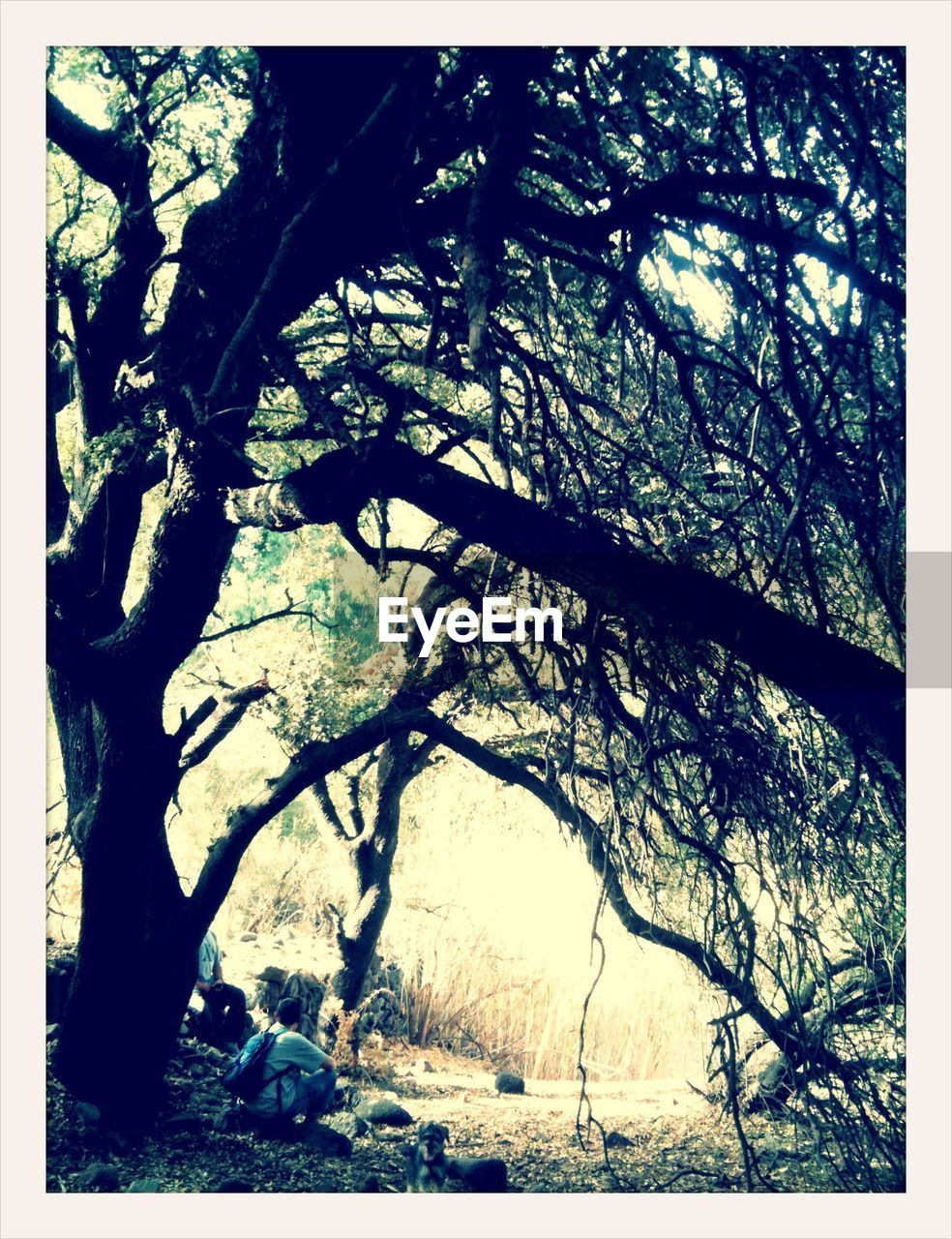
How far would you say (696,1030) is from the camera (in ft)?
11.0

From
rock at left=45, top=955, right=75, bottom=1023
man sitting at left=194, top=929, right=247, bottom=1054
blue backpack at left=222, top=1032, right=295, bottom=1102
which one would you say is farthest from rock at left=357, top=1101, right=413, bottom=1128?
rock at left=45, top=955, right=75, bottom=1023

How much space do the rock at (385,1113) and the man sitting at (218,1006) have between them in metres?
0.43

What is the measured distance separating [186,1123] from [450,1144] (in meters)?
0.76

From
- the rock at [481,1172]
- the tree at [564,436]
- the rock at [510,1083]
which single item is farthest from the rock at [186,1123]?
the rock at [510,1083]

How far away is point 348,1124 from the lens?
3242 millimetres

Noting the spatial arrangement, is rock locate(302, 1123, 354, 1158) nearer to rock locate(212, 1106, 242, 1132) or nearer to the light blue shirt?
rock locate(212, 1106, 242, 1132)

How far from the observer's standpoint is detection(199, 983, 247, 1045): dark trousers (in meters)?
3.42

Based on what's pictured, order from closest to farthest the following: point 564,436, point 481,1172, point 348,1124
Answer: point 481,1172 < point 348,1124 < point 564,436

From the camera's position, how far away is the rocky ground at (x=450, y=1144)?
3145 mm

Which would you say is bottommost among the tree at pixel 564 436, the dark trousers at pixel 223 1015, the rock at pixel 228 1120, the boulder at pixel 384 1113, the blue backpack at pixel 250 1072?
the rock at pixel 228 1120

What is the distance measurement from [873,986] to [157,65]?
126 inches

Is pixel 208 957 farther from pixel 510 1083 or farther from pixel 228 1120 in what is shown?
pixel 510 1083

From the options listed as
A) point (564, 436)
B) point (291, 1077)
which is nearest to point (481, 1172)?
point (291, 1077)

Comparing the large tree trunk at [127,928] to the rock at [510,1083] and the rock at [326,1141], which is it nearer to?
the rock at [326,1141]
